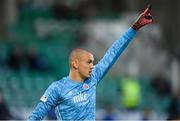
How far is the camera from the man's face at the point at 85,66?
28.7 ft

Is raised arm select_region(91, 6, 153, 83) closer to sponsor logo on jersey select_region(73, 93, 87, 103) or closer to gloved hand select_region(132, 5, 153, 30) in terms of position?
gloved hand select_region(132, 5, 153, 30)

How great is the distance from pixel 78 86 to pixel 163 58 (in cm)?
1429

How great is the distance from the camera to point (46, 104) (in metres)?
8.52

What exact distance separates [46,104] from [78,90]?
→ 42 cm

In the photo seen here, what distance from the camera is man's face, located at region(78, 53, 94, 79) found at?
8750 millimetres

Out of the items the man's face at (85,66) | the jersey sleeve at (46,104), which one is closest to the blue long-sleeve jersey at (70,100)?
the jersey sleeve at (46,104)

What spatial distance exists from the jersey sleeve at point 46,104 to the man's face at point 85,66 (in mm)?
336

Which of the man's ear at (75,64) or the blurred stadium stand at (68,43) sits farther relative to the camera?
the blurred stadium stand at (68,43)

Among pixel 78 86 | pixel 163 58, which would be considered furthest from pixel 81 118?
pixel 163 58

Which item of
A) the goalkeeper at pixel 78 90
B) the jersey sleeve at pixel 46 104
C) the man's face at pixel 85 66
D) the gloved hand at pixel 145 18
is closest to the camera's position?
the jersey sleeve at pixel 46 104

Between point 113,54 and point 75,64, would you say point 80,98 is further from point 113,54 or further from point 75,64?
point 113,54

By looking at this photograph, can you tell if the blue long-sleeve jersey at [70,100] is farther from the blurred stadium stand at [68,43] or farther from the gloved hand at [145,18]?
the blurred stadium stand at [68,43]

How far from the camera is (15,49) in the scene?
69.4 ft

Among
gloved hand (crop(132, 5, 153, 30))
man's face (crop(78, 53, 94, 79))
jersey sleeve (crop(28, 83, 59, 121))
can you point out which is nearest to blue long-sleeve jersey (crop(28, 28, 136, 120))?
jersey sleeve (crop(28, 83, 59, 121))
